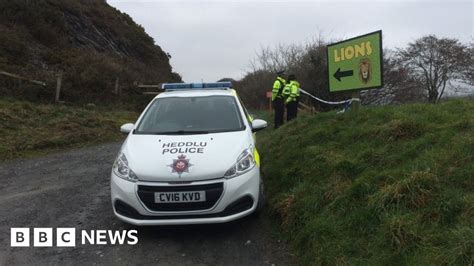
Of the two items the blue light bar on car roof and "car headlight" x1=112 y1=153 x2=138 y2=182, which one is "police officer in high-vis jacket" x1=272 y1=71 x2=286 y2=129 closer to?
the blue light bar on car roof

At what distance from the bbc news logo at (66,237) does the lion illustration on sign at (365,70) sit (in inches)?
180

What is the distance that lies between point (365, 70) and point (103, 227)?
488cm

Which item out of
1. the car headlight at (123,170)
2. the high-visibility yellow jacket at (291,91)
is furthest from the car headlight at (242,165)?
the high-visibility yellow jacket at (291,91)

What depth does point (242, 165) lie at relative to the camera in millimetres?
4660

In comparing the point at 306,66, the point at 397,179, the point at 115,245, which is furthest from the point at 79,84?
the point at 397,179

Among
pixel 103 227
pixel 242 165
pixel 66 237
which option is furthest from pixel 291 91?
pixel 66 237

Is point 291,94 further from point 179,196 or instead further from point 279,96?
point 179,196

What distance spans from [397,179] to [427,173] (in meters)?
0.29

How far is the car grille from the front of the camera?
4352mm

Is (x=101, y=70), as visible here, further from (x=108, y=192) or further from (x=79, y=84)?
(x=108, y=192)

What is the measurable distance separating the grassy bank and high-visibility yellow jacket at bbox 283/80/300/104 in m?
5.76

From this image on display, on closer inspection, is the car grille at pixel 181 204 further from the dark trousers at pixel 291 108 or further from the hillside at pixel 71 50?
the hillside at pixel 71 50

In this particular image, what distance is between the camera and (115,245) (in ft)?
15.0

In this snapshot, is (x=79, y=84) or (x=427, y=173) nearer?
(x=427, y=173)
